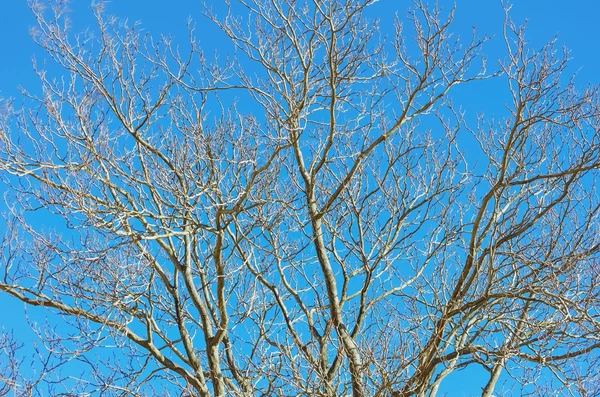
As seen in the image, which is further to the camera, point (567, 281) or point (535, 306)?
point (535, 306)

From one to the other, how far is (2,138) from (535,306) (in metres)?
5.63

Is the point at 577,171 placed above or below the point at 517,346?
above

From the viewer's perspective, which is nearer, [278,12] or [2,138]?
[2,138]

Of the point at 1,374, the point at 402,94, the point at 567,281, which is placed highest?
the point at 402,94

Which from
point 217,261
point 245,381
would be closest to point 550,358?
point 245,381

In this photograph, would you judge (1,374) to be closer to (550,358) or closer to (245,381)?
(245,381)

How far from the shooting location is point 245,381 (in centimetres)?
703

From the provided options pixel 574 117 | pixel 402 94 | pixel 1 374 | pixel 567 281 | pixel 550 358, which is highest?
pixel 402 94

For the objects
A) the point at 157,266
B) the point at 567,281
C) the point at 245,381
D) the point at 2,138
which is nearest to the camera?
the point at 567,281

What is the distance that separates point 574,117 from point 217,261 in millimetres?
3794

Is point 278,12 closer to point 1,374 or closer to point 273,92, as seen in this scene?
point 273,92

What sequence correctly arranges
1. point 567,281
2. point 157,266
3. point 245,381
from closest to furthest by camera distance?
point 567,281 → point 245,381 → point 157,266

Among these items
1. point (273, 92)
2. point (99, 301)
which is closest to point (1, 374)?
point (99, 301)

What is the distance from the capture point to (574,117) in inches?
242
